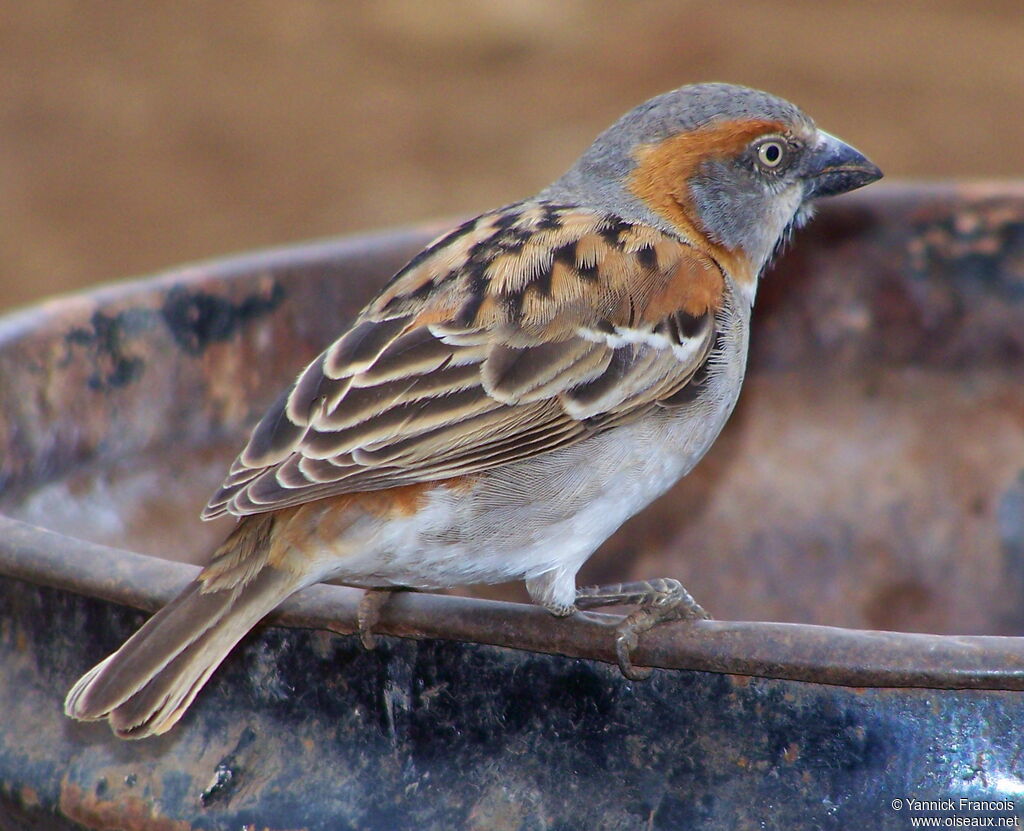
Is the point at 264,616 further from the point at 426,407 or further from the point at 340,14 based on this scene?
the point at 340,14

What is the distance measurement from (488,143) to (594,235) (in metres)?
7.50

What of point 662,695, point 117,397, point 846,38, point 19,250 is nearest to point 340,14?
point 19,250

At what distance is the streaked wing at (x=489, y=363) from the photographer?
10.3 ft

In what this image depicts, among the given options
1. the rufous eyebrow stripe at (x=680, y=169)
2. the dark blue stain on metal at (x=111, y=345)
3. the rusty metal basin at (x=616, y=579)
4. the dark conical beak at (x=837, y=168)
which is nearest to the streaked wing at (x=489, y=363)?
the rufous eyebrow stripe at (x=680, y=169)

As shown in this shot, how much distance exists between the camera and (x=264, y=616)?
2840 mm

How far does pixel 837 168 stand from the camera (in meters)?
4.23

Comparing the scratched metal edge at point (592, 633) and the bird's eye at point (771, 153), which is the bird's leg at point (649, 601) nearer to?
the scratched metal edge at point (592, 633)

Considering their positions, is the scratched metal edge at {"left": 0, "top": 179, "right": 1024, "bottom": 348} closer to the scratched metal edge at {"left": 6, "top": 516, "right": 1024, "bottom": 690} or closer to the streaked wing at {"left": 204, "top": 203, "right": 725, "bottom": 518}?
the streaked wing at {"left": 204, "top": 203, "right": 725, "bottom": 518}

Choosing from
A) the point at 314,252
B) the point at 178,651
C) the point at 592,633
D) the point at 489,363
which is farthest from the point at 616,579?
the point at 592,633

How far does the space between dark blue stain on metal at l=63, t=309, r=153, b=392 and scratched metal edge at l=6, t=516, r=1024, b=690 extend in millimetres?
1336

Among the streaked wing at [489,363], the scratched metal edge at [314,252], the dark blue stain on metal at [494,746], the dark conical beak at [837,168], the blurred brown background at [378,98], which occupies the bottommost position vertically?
the blurred brown background at [378,98]

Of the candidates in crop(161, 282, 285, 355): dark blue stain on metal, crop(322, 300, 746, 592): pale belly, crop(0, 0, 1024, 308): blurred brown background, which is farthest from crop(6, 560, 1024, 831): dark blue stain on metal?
crop(0, 0, 1024, 308): blurred brown background

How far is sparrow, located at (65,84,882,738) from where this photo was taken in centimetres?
295

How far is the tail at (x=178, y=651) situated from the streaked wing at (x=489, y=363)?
0.16 metres
